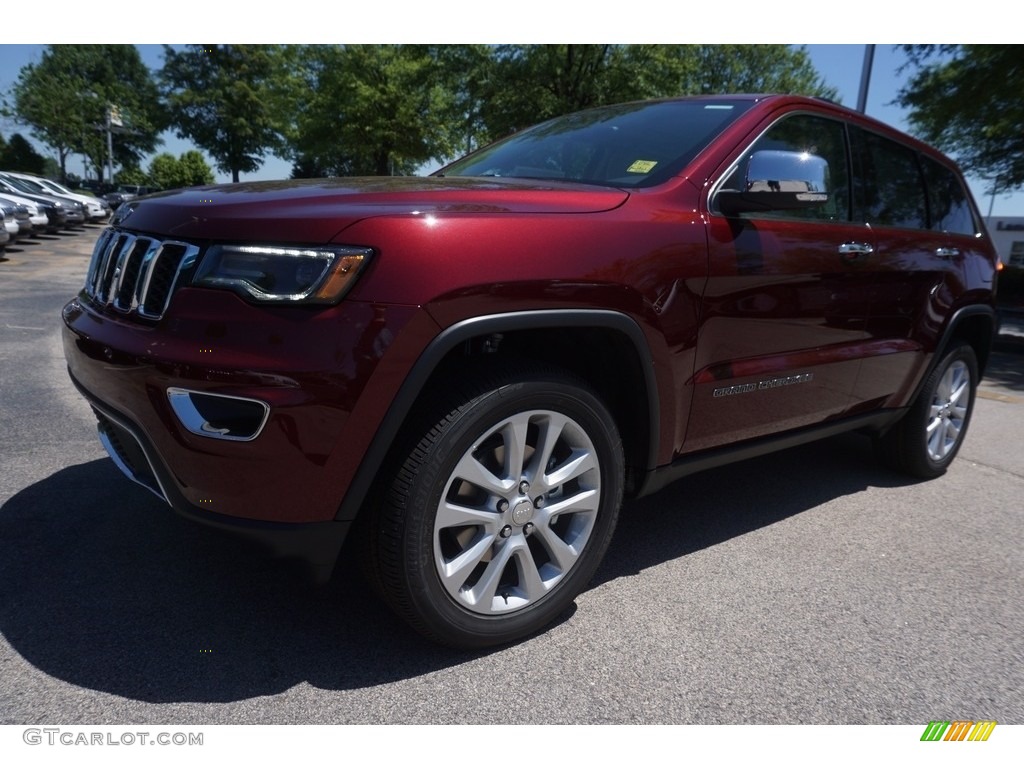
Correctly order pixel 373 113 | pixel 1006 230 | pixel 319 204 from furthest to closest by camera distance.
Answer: pixel 1006 230, pixel 373 113, pixel 319 204

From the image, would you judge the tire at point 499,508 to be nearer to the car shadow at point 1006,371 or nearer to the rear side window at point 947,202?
the rear side window at point 947,202

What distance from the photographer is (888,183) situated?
12.0 feet

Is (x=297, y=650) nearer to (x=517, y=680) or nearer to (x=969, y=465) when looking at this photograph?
(x=517, y=680)

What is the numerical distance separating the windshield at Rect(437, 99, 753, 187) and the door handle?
2.33 ft

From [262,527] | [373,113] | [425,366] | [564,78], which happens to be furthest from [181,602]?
[373,113]

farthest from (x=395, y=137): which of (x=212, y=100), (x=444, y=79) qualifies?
(x=212, y=100)

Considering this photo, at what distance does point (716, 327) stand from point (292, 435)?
148 cm

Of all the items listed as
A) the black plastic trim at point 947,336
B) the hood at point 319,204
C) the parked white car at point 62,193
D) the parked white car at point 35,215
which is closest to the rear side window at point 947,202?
the black plastic trim at point 947,336

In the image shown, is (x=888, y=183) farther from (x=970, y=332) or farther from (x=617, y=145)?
(x=617, y=145)

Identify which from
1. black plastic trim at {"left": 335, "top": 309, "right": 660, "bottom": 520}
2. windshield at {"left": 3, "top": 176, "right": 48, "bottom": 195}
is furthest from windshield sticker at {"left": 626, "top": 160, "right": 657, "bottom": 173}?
windshield at {"left": 3, "top": 176, "right": 48, "bottom": 195}

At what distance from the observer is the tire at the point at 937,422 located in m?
4.09

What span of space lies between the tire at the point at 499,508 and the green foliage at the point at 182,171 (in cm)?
5105

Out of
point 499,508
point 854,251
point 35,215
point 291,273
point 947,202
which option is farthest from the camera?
point 35,215
